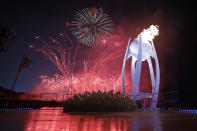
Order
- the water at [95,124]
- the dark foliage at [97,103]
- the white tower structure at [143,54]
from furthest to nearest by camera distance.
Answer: the white tower structure at [143,54], the dark foliage at [97,103], the water at [95,124]

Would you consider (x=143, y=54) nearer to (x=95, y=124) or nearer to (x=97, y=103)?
(x=97, y=103)

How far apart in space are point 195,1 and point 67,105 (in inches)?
1006

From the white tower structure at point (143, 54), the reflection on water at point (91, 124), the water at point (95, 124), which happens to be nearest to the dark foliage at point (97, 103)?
the water at point (95, 124)

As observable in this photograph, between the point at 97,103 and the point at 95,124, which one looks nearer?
the point at 95,124

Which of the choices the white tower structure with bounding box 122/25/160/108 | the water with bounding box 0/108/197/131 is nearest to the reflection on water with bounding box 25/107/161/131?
the water with bounding box 0/108/197/131

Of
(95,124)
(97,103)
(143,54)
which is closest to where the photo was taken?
(95,124)

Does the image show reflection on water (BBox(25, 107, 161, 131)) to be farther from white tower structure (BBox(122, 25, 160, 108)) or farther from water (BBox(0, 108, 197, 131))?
white tower structure (BBox(122, 25, 160, 108))

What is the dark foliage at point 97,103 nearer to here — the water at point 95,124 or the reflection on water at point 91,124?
the water at point 95,124

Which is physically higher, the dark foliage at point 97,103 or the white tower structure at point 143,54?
the white tower structure at point 143,54

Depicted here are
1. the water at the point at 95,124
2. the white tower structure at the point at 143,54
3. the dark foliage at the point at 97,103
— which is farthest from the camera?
the white tower structure at the point at 143,54

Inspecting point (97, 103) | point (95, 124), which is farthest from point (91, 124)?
point (97, 103)

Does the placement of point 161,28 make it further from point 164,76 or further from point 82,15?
point 82,15

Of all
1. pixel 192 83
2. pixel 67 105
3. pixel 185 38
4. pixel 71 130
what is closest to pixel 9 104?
pixel 67 105

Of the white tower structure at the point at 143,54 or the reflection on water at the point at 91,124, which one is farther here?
the white tower structure at the point at 143,54
